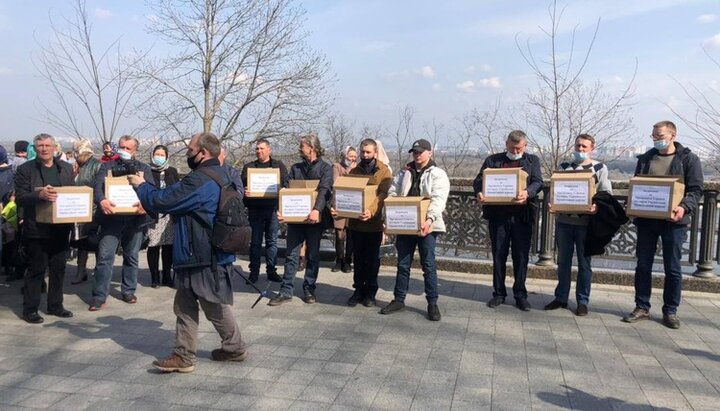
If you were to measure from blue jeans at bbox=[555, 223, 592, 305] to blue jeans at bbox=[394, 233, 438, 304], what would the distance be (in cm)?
152

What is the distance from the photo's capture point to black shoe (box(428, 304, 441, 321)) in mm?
5984

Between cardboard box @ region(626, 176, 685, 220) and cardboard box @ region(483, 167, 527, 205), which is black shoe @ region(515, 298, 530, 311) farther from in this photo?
cardboard box @ region(626, 176, 685, 220)

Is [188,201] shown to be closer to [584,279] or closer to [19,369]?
[19,369]

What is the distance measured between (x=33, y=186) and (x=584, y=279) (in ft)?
20.3

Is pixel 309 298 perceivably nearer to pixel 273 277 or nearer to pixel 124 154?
pixel 273 277

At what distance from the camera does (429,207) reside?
595 cm

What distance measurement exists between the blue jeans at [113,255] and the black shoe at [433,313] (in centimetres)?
366

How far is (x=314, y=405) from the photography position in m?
3.89

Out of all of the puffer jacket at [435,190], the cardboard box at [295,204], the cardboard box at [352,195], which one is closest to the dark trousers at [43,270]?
the cardboard box at [295,204]

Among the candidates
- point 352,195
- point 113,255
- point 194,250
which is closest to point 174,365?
point 194,250

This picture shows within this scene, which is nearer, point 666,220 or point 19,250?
point 666,220

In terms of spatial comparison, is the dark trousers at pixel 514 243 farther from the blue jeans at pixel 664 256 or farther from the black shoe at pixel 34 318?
the black shoe at pixel 34 318

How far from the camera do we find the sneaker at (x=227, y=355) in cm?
468

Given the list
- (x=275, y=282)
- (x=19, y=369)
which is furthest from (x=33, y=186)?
(x=275, y=282)
